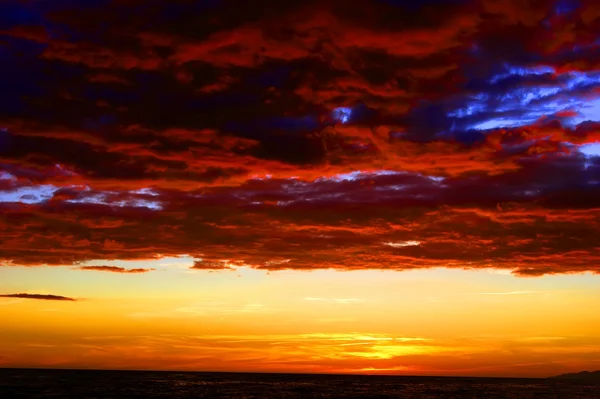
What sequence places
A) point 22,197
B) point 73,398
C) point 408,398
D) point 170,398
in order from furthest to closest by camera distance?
point 408,398
point 170,398
point 73,398
point 22,197

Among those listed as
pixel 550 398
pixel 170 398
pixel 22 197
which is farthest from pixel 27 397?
pixel 550 398

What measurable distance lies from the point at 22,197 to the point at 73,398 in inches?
1623

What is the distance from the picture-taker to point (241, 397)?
97.6 m

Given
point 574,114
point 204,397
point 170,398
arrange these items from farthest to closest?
point 204,397, point 170,398, point 574,114

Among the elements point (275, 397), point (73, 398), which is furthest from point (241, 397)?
point (73, 398)

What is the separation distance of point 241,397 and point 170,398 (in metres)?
12.8

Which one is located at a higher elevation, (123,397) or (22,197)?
(22,197)

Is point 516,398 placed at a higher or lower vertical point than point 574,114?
lower

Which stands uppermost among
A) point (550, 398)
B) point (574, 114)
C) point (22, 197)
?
point (574, 114)

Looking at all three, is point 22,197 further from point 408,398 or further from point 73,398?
point 408,398

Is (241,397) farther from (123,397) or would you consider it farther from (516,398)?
(516,398)

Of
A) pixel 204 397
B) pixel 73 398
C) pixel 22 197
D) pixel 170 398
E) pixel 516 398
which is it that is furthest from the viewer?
pixel 516 398

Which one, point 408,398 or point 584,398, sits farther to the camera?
point 584,398

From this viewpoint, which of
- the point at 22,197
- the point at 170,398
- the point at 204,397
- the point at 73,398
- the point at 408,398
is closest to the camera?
the point at 22,197
